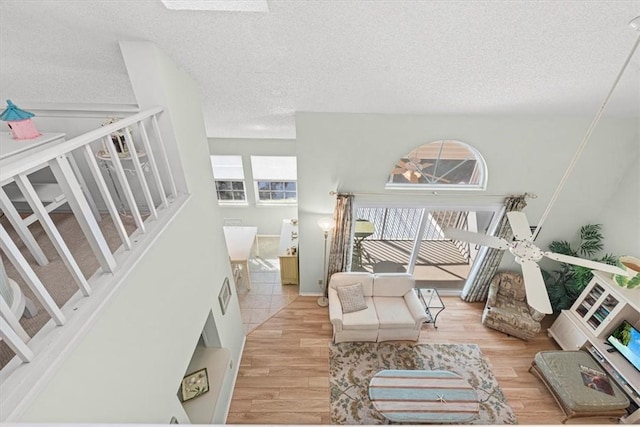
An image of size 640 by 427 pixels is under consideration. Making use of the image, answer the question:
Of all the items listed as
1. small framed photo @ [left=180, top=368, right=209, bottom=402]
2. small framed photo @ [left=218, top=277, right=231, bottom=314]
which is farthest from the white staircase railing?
small framed photo @ [left=180, top=368, right=209, bottom=402]

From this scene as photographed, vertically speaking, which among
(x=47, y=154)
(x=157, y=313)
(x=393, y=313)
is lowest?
(x=393, y=313)

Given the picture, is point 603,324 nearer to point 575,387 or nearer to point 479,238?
point 575,387

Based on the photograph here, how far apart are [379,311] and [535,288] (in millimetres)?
2668

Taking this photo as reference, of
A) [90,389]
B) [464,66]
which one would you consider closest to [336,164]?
[464,66]

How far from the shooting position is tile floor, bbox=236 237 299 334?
4797 mm

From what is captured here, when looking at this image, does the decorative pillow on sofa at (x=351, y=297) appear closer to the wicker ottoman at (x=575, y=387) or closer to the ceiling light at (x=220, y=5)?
the wicker ottoman at (x=575, y=387)

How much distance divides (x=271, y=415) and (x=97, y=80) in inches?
166

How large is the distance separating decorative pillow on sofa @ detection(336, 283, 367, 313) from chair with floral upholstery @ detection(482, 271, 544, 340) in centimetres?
223

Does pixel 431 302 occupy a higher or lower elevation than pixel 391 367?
higher

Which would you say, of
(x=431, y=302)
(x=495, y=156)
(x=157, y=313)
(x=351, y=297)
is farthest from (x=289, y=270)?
(x=495, y=156)

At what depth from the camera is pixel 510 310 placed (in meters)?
4.50

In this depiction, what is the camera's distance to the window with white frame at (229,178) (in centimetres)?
614

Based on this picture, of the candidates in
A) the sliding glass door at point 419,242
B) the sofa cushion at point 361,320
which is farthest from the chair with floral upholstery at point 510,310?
the sofa cushion at point 361,320

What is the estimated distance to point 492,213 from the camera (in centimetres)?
458
